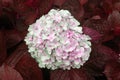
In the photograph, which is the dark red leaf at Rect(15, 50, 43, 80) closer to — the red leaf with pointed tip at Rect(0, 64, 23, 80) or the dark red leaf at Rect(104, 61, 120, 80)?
the red leaf with pointed tip at Rect(0, 64, 23, 80)

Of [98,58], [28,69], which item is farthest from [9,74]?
[98,58]

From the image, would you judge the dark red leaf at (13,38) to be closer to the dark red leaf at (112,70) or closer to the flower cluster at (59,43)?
the flower cluster at (59,43)

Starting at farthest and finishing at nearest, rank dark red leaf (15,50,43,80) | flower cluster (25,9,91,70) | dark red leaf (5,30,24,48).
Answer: dark red leaf (5,30,24,48) → dark red leaf (15,50,43,80) → flower cluster (25,9,91,70)

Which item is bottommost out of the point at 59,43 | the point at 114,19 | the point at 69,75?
the point at 69,75

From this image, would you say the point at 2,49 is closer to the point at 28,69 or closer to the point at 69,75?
the point at 28,69

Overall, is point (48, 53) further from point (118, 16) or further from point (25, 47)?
point (118, 16)

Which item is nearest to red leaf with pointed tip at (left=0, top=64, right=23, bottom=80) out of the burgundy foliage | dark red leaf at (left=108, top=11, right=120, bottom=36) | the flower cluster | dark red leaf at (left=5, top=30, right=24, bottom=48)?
the burgundy foliage
